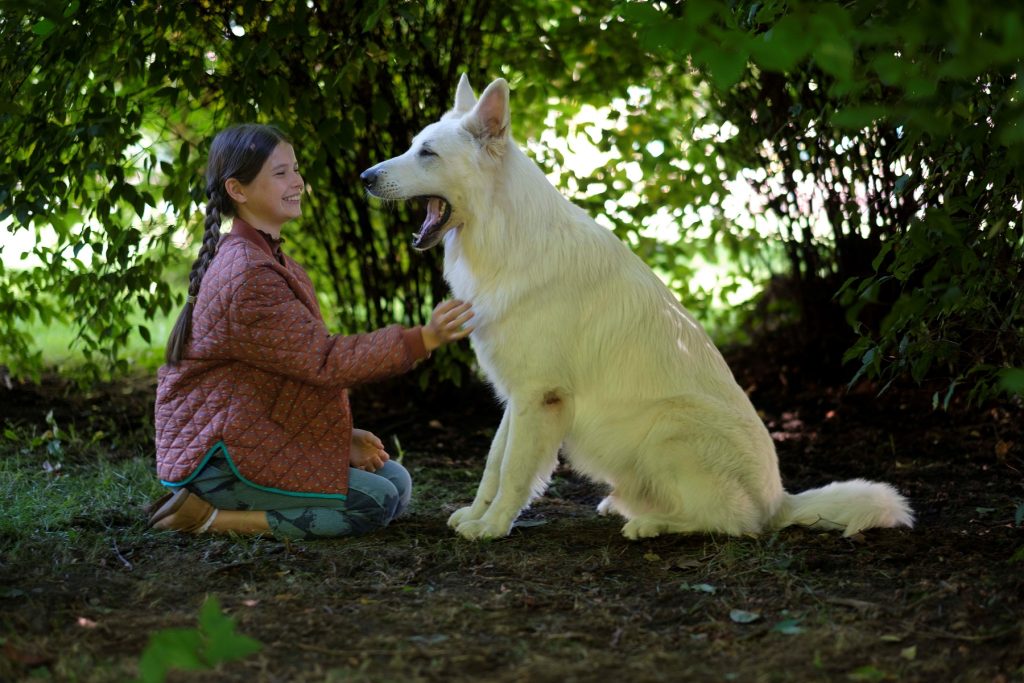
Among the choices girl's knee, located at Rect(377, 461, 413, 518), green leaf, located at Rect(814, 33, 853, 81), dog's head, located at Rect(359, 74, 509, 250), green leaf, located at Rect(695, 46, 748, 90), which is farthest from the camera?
girl's knee, located at Rect(377, 461, 413, 518)

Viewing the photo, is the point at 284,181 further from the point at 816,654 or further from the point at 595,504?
the point at 816,654

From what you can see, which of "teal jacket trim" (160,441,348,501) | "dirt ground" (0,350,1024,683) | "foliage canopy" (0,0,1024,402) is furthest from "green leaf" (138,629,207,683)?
"foliage canopy" (0,0,1024,402)

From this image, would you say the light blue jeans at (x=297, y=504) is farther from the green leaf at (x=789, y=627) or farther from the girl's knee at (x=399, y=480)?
the green leaf at (x=789, y=627)

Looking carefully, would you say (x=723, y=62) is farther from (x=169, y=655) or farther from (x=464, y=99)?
(x=464, y=99)

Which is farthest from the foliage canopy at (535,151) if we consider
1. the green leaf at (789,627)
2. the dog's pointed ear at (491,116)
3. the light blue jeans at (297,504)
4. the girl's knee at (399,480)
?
the girl's knee at (399,480)

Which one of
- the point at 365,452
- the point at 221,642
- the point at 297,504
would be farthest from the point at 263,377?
the point at 221,642

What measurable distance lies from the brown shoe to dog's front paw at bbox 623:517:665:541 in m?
1.53

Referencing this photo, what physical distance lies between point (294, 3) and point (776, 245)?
345 centimetres

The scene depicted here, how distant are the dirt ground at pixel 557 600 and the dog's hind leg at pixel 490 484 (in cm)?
11

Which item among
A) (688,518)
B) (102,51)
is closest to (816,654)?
(688,518)

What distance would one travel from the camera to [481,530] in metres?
3.80

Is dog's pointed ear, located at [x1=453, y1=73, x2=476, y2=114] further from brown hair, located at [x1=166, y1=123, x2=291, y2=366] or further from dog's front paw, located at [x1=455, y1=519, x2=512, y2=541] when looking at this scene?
dog's front paw, located at [x1=455, y1=519, x2=512, y2=541]

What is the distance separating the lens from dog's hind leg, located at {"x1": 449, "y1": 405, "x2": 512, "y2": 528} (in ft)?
13.0

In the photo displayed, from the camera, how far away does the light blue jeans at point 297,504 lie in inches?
147
